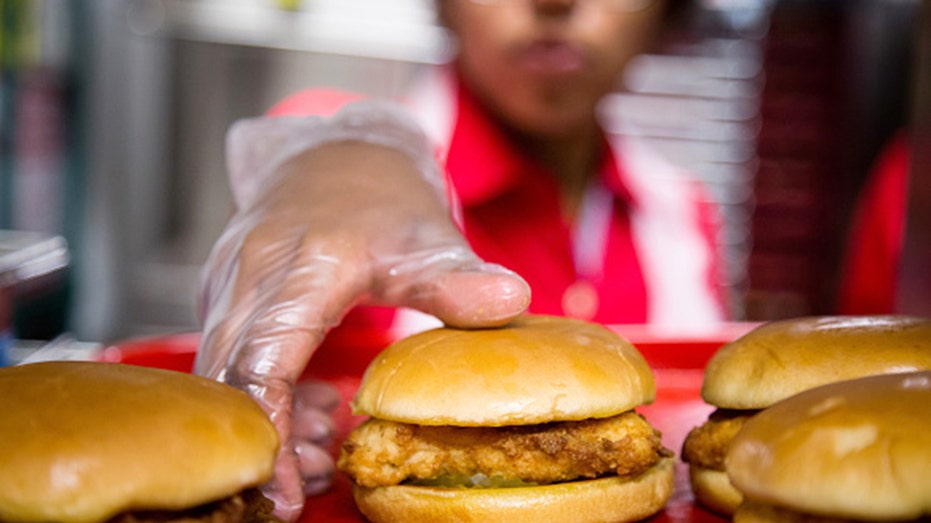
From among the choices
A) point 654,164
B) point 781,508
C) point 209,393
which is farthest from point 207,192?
point 781,508

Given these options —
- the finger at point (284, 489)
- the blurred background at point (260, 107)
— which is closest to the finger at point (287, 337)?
the finger at point (284, 489)

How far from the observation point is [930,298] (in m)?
1.62

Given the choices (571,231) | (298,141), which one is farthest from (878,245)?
(298,141)

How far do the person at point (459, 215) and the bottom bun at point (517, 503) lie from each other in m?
0.14

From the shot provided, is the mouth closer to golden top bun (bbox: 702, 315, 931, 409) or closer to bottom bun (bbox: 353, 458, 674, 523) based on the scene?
golden top bun (bbox: 702, 315, 931, 409)

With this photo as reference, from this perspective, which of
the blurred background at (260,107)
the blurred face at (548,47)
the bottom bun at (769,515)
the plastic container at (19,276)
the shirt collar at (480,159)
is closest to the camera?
the bottom bun at (769,515)

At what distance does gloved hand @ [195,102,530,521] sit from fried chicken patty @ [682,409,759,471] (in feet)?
1.31

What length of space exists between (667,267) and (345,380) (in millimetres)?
2042

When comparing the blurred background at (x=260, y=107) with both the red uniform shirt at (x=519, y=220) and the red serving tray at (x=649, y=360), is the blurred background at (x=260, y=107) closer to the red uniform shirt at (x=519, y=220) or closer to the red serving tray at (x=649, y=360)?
the red uniform shirt at (x=519, y=220)

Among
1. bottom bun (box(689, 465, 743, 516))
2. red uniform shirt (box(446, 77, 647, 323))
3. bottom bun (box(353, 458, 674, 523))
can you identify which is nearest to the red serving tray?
bottom bun (box(689, 465, 743, 516))

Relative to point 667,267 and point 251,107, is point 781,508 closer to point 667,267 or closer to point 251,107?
point 667,267

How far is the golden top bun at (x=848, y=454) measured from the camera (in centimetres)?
97

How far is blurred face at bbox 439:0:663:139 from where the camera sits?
113 inches

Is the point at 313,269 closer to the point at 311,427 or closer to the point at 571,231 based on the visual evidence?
the point at 311,427
